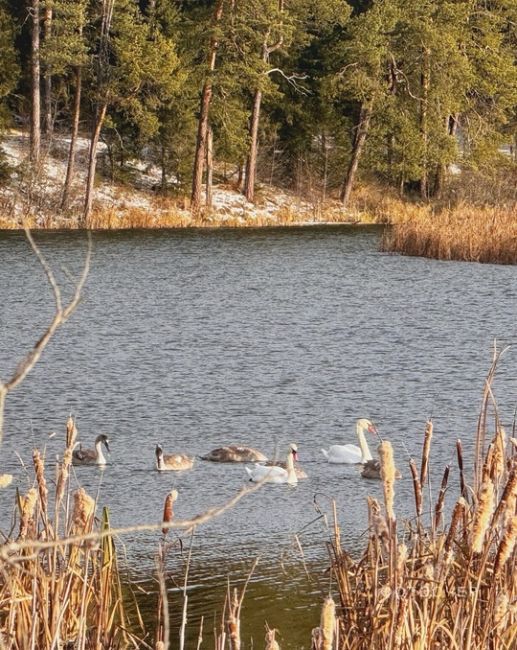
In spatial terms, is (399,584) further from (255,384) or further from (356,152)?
(356,152)

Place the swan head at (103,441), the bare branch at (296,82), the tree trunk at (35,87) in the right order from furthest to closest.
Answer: the bare branch at (296,82) < the tree trunk at (35,87) < the swan head at (103,441)

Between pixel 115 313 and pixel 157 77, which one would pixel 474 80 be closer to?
pixel 157 77

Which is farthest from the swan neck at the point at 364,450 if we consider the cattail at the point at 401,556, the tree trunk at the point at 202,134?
the tree trunk at the point at 202,134

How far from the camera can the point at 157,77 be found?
44.9 m

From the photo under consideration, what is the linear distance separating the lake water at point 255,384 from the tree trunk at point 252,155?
18.5 m

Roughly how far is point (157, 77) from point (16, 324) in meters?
24.8

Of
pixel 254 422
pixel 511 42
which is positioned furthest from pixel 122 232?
pixel 254 422

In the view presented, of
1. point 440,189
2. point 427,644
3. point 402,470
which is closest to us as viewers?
point 427,644

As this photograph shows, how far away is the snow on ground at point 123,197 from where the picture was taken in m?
44.9

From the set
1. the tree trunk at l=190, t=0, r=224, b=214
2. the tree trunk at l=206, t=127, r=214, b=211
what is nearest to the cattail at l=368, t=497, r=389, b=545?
the tree trunk at l=190, t=0, r=224, b=214

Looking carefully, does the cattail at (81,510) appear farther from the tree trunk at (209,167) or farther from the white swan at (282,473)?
the tree trunk at (209,167)

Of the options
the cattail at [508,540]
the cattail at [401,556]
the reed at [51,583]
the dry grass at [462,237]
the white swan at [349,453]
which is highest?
the cattail at [508,540]

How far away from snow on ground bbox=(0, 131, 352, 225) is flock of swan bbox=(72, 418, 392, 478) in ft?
103

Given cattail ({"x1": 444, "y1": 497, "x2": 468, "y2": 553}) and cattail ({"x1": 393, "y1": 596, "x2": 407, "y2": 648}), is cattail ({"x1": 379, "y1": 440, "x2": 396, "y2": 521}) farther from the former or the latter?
cattail ({"x1": 444, "y1": 497, "x2": 468, "y2": 553})
